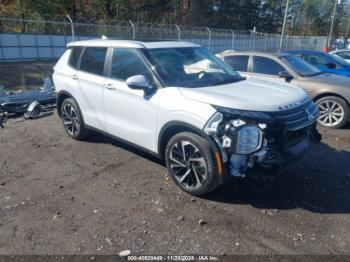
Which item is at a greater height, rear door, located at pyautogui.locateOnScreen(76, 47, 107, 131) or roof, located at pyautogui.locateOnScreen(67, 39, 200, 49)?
roof, located at pyautogui.locateOnScreen(67, 39, 200, 49)

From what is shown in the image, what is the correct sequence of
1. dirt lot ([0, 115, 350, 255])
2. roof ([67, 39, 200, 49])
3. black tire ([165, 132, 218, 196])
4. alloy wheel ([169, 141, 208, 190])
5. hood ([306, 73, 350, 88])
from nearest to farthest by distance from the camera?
dirt lot ([0, 115, 350, 255]) → black tire ([165, 132, 218, 196]) → alloy wheel ([169, 141, 208, 190]) → roof ([67, 39, 200, 49]) → hood ([306, 73, 350, 88])

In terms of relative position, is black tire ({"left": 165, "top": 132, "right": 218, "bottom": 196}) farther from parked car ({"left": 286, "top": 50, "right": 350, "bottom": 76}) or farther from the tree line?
the tree line

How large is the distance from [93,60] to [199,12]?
42149 millimetres

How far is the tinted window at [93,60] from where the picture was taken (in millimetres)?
5113

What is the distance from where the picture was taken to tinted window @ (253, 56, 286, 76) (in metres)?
7.44

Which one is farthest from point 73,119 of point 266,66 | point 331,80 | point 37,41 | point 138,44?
point 37,41

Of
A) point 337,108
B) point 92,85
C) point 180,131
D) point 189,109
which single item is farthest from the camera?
point 337,108

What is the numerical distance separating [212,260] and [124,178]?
1.97 meters

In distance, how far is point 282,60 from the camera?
7.46m

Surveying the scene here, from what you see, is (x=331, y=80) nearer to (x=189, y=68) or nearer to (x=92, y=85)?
(x=189, y=68)

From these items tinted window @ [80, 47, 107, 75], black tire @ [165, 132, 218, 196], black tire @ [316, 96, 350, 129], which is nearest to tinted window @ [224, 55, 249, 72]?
black tire @ [316, 96, 350, 129]

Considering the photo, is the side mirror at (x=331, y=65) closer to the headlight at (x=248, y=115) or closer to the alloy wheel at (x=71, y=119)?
the headlight at (x=248, y=115)

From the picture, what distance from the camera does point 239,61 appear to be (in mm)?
7938

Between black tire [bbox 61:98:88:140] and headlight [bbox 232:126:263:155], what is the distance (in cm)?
321
